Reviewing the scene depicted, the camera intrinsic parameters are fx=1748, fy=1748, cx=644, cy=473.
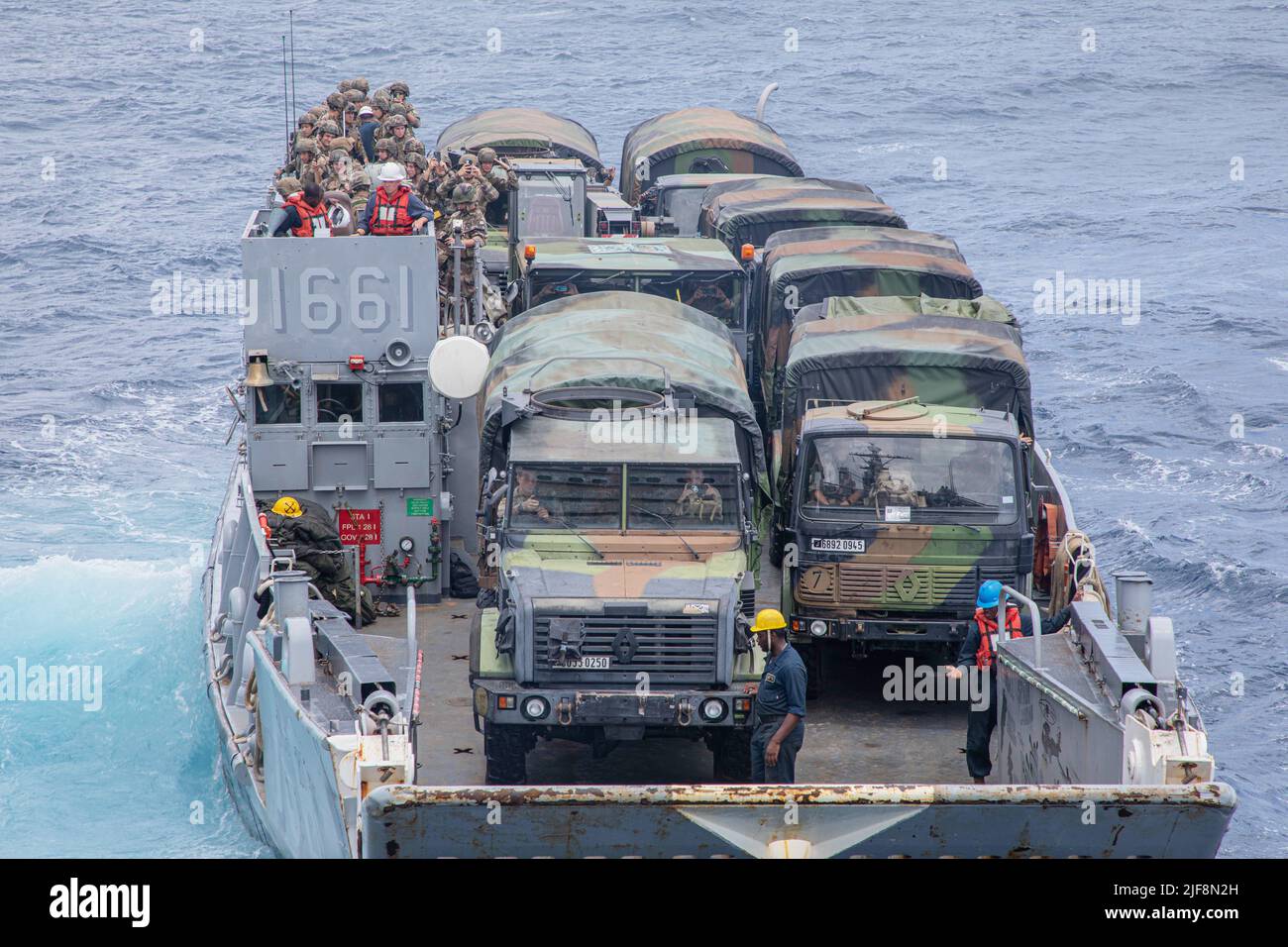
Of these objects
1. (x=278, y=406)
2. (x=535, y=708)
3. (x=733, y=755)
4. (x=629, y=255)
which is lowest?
(x=733, y=755)

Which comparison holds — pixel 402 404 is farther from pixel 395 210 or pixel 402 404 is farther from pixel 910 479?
pixel 910 479

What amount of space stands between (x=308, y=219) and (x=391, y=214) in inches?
27.4

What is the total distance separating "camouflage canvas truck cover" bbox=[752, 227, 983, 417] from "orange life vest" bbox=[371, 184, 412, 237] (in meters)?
4.00

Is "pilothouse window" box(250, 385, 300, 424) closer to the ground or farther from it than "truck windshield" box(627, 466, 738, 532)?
farther from it

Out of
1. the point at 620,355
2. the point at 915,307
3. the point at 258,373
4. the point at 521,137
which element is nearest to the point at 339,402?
the point at 258,373

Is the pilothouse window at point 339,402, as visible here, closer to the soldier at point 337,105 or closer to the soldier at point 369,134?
the soldier at point 369,134

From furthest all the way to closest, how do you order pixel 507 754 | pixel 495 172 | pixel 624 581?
pixel 495 172
pixel 624 581
pixel 507 754

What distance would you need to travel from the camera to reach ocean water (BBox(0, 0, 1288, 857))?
18.2 m

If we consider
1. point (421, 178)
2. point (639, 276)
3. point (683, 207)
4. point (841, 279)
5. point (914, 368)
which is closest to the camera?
point (914, 368)

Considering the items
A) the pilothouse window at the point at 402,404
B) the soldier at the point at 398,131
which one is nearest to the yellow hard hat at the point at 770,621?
the pilothouse window at the point at 402,404

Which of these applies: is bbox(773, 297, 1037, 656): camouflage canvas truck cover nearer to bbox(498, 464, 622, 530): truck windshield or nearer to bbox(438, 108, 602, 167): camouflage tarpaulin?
bbox(498, 464, 622, 530): truck windshield

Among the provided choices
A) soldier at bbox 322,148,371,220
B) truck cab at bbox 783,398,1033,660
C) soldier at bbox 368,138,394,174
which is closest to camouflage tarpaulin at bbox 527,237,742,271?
soldier at bbox 322,148,371,220

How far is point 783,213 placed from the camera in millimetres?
20203

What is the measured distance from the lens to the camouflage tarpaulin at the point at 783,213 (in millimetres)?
20203
